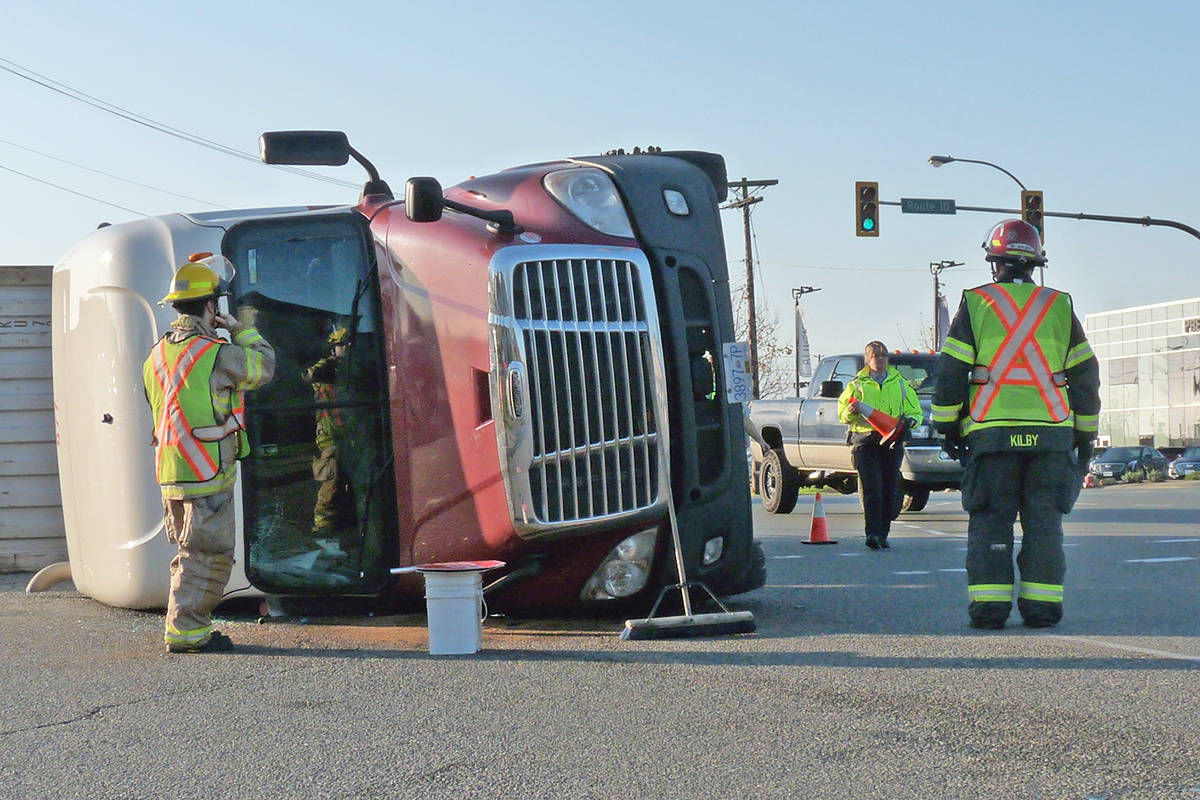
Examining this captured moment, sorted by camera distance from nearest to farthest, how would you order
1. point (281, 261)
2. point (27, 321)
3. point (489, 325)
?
point (489, 325), point (281, 261), point (27, 321)

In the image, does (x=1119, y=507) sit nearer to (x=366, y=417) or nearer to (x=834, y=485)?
(x=834, y=485)

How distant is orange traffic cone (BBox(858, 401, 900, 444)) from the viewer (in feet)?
37.9

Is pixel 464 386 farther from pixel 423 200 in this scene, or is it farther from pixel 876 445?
pixel 876 445

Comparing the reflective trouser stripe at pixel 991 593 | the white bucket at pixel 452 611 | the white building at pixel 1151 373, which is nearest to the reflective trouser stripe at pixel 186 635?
the white bucket at pixel 452 611

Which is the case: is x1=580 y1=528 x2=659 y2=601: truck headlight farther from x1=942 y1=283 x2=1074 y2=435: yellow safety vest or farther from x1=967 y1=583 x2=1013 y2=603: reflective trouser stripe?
x1=942 y1=283 x2=1074 y2=435: yellow safety vest

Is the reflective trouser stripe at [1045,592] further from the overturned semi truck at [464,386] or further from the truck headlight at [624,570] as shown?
the truck headlight at [624,570]

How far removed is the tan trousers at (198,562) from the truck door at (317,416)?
607mm

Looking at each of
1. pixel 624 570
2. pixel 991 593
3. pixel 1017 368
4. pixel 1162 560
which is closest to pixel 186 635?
pixel 624 570

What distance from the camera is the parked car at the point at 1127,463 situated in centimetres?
4944

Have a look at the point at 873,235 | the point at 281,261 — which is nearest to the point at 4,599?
the point at 281,261

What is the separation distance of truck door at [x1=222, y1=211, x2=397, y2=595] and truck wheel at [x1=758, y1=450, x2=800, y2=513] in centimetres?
1111

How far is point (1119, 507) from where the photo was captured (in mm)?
17609

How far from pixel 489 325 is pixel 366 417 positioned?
1.07 metres

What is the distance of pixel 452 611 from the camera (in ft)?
20.1
